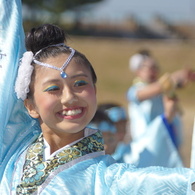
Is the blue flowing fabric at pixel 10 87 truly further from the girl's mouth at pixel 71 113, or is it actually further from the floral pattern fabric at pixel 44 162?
the girl's mouth at pixel 71 113

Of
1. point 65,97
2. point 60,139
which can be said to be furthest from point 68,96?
point 60,139

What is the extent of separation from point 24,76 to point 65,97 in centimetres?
21

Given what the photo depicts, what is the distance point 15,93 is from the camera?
2.07 metres

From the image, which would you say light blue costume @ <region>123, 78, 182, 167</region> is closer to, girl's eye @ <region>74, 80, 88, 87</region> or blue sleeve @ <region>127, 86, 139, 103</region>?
blue sleeve @ <region>127, 86, 139, 103</region>

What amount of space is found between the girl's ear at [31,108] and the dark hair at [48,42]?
0.62 feet

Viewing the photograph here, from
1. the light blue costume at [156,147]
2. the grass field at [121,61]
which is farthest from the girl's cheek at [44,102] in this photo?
the grass field at [121,61]

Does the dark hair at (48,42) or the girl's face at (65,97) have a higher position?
the dark hair at (48,42)

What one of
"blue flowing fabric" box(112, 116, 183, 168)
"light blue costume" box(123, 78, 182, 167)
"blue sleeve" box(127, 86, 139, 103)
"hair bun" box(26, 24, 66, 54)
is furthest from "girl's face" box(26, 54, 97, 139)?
"blue sleeve" box(127, 86, 139, 103)

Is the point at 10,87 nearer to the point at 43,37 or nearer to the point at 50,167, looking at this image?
the point at 43,37

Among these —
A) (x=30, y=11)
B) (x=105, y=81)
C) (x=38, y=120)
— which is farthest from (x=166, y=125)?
(x=30, y=11)

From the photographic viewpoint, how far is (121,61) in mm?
17500

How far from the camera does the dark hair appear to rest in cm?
192

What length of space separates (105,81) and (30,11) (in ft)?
42.8

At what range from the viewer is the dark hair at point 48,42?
6.31 ft
